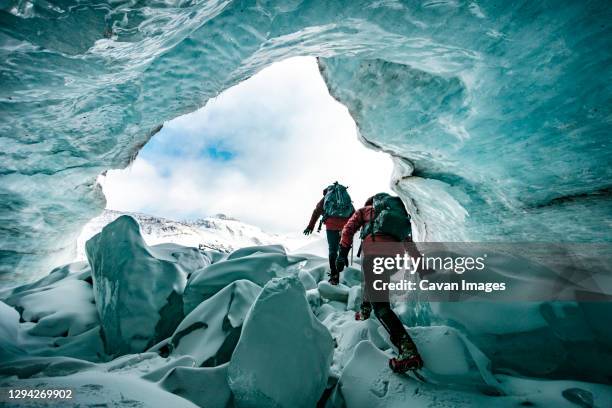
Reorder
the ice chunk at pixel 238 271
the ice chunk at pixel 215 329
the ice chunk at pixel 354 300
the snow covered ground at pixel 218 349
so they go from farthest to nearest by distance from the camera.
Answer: the ice chunk at pixel 354 300 → the ice chunk at pixel 238 271 → the ice chunk at pixel 215 329 → the snow covered ground at pixel 218 349

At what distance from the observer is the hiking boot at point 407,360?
6.70ft

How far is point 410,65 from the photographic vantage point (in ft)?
11.3

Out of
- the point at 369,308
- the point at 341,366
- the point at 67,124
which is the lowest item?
the point at 341,366

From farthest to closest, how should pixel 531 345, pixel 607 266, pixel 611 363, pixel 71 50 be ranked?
pixel 607 266 → pixel 71 50 → pixel 531 345 → pixel 611 363

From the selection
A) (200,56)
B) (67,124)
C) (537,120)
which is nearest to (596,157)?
(537,120)

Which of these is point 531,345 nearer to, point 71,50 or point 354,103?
point 354,103

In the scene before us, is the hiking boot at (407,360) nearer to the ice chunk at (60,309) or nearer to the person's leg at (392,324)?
the person's leg at (392,324)

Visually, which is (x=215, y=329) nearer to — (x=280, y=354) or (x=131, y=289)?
(x=280, y=354)

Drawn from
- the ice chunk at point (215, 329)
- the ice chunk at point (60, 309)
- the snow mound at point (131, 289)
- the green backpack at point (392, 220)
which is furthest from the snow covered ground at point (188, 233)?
the green backpack at point (392, 220)

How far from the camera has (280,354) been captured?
1.99 meters

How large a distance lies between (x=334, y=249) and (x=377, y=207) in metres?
2.36

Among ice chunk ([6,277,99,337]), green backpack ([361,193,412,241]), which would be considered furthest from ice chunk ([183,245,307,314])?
green backpack ([361,193,412,241])

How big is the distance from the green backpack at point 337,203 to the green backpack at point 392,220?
2314mm

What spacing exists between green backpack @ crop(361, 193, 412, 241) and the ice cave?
844 millimetres
